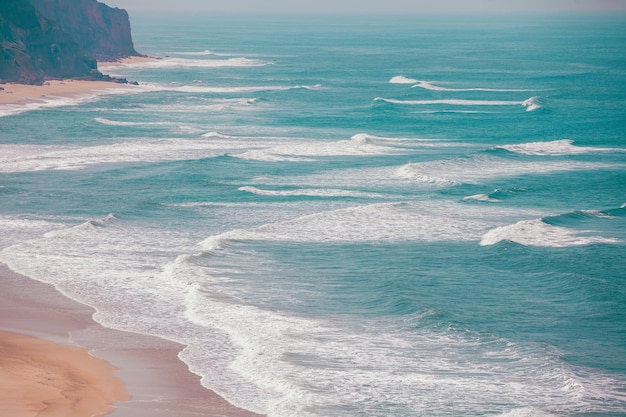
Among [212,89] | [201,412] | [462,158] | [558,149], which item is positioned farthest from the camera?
[212,89]

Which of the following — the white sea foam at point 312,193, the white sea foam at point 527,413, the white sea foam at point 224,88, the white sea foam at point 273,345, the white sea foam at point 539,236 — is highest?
the white sea foam at point 527,413

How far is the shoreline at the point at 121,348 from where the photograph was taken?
59.5ft

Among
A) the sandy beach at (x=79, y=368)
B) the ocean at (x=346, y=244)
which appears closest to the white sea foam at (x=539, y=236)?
the ocean at (x=346, y=244)

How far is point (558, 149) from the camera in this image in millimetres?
54188

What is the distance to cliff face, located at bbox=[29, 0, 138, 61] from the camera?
111 m

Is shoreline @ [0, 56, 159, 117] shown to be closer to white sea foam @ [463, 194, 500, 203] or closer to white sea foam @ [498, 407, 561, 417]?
white sea foam @ [463, 194, 500, 203]

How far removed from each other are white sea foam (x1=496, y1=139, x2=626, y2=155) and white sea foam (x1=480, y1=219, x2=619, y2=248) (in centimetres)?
1923

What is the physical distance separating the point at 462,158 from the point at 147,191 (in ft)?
55.2

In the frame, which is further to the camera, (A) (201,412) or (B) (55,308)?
(B) (55,308)

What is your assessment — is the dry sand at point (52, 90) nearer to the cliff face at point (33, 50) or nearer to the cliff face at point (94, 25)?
the cliff face at point (33, 50)

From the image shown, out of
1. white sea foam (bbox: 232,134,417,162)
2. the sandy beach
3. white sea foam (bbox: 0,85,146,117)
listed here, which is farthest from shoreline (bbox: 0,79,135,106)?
the sandy beach

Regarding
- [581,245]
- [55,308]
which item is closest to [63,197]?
[55,308]

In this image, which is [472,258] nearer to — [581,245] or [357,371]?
[581,245]

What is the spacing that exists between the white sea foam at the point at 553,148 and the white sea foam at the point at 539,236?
1923cm
